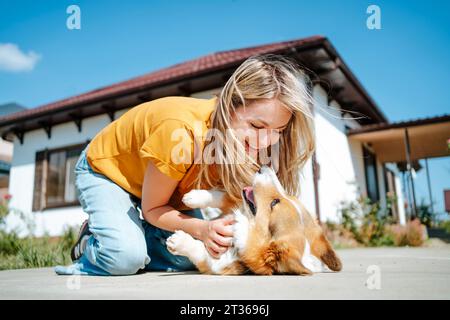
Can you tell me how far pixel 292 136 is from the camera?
2.69 meters

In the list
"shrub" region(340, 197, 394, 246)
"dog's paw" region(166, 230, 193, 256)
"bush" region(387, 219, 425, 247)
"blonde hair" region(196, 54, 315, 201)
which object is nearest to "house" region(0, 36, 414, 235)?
"shrub" region(340, 197, 394, 246)

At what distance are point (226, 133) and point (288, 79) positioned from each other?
22.0 inches

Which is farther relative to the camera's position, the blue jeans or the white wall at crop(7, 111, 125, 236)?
the white wall at crop(7, 111, 125, 236)

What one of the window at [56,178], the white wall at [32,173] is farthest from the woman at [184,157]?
the window at [56,178]

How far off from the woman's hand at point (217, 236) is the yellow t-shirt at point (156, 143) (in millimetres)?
355

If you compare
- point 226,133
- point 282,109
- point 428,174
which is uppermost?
point 428,174

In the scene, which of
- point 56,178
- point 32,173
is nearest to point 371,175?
point 56,178

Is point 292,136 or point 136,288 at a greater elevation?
point 292,136

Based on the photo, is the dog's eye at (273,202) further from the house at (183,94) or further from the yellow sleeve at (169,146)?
the house at (183,94)

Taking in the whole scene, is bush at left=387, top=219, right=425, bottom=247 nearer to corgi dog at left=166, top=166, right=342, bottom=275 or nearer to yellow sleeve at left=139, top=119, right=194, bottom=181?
corgi dog at left=166, top=166, right=342, bottom=275

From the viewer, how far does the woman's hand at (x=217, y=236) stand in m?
2.17

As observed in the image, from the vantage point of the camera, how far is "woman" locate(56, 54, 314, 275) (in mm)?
2229
